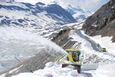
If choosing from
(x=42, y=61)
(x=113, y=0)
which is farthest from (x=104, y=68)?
(x=113, y=0)

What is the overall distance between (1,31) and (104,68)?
19843mm

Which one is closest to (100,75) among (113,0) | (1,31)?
(1,31)

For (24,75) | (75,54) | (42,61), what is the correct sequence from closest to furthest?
(24,75) < (75,54) < (42,61)

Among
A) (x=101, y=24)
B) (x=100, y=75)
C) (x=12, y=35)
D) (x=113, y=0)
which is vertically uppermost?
(x=113, y=0)

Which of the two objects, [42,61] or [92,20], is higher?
[92,20]

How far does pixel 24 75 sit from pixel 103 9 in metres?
164

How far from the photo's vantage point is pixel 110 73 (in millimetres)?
19688

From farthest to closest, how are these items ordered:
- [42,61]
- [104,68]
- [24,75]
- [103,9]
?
1. [103,9]
2. [42,61]
3. [104,68]
4. [24,75]

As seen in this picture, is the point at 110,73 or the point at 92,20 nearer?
the point at 110,73

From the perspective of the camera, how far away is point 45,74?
62.6 ft

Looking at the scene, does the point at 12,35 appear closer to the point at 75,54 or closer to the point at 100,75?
the point at 75,54

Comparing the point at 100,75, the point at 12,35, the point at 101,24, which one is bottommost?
the point at 100,75

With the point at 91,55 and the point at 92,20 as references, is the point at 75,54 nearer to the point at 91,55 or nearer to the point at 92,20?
the point at 91,55

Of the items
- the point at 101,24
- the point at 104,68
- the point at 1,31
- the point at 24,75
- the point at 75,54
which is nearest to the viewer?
the point at 24,75
